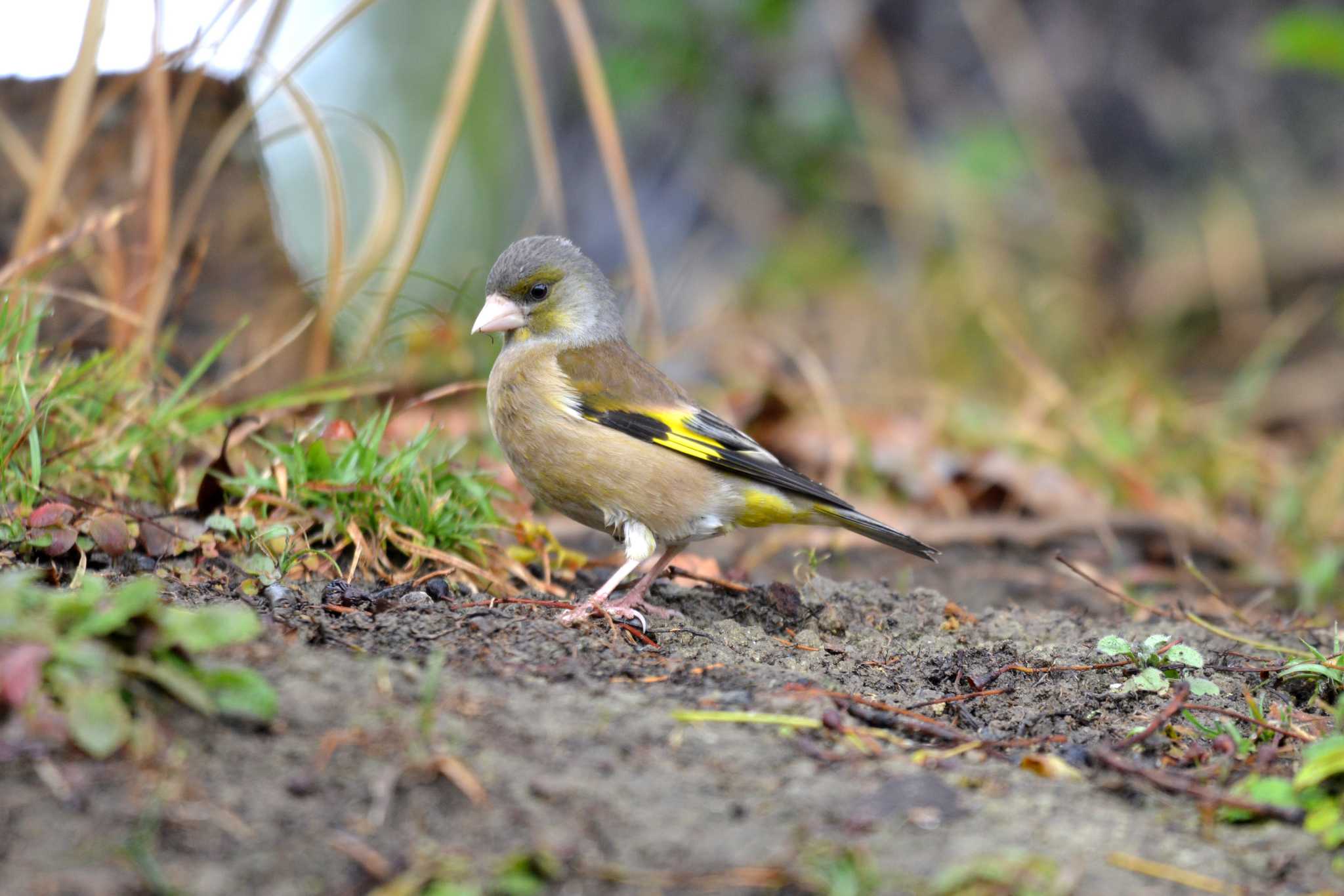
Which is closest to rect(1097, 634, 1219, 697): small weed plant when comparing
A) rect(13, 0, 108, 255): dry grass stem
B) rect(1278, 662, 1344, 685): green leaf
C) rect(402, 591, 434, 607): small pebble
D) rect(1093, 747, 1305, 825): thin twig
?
rect(1278, 662, 1344, 685): green leaf

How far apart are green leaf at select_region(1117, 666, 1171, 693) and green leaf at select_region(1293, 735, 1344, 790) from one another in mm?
778

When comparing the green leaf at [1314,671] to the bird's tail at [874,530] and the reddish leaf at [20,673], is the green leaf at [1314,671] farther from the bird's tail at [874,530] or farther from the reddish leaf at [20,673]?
the reddish leaf at [20,673]

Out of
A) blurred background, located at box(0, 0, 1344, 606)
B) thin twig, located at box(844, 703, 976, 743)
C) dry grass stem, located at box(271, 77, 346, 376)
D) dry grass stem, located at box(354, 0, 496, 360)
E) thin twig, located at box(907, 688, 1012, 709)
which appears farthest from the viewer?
blurred background, located at box(0, 0, 1344, 606)

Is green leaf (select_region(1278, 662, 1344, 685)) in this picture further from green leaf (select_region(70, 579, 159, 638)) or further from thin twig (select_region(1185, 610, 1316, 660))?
green leaf (select_region(70, 579, 159, 638))

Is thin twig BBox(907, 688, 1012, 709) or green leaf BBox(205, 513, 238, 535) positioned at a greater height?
green leaf BBox(205, 513, 238, 535)

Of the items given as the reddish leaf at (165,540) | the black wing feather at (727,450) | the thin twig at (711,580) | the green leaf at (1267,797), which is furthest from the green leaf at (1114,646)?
the reddish leaf at (165,540)

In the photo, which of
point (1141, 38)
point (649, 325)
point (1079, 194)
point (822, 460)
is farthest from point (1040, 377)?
point (1141, 38)

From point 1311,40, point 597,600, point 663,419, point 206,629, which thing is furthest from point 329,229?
point 1311,40

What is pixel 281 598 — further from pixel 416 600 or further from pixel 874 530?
pixel 874 530

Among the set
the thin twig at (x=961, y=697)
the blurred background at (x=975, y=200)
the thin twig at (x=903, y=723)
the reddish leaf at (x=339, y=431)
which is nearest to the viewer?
the thin twig at (x=903, y=723)

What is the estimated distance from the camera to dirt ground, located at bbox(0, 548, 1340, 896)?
2053 mm

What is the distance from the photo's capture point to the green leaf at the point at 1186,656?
132 inches

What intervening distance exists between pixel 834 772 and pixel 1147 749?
3.18 feet

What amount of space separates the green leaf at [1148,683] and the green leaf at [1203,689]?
0.21ft
